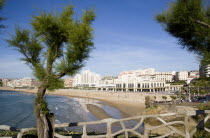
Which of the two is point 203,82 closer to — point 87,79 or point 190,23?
point 190,23

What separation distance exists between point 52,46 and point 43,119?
2.23m

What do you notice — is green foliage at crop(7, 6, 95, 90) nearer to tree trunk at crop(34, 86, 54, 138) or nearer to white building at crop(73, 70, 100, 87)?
tree trunk at crop(34, 86, 54, 138)

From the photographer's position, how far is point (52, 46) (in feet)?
17.7

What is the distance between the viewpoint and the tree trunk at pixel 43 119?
4625 mm

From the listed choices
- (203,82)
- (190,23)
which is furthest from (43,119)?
(203,82)

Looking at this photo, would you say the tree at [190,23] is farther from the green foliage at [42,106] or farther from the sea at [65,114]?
the sea at [65,114]

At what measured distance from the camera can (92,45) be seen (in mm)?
5297

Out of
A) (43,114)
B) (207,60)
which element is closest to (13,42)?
(43,114)

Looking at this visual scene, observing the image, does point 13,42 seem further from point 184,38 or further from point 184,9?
point 184,38

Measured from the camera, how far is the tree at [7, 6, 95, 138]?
481 cm

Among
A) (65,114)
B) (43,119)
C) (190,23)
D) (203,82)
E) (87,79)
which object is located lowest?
(65,114)

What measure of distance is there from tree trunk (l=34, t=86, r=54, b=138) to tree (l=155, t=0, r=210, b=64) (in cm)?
483

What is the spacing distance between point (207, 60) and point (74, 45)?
12.9ft

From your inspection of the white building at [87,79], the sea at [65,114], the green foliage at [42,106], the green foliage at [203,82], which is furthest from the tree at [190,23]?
the white building at [87,79]
